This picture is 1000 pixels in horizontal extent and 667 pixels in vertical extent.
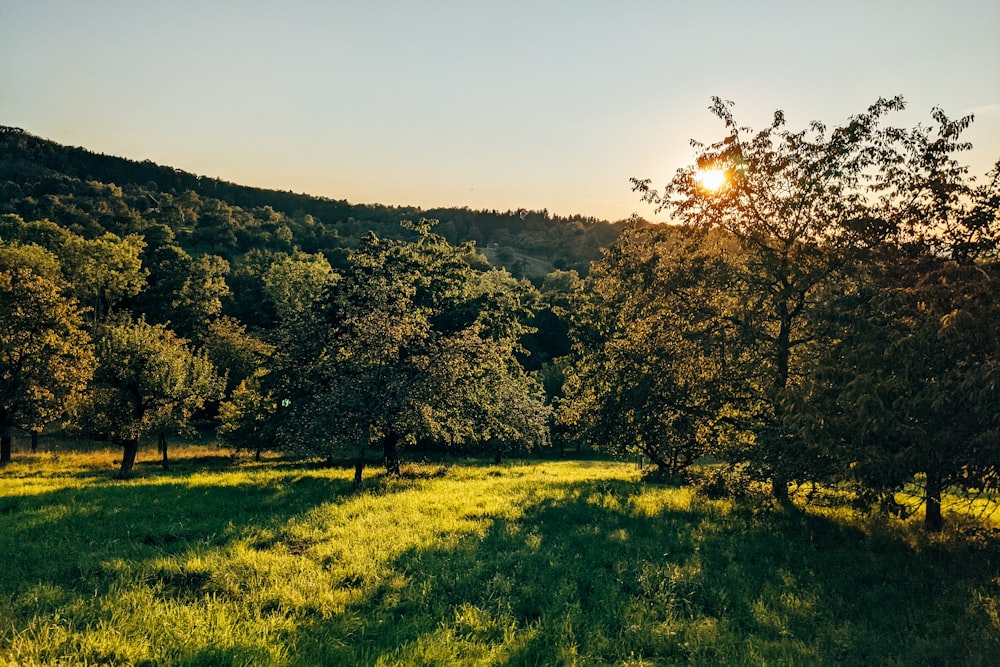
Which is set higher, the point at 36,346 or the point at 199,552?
the point at 36,346

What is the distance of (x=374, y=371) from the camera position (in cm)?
2133

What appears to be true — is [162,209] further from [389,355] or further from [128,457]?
[389,355]

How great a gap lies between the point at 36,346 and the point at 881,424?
139 feet

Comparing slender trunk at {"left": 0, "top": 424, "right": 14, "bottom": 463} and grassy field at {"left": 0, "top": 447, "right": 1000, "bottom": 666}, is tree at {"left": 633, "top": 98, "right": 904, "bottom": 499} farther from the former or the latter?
slender trunk at {"left": 0, "top": 424, "right": 14, "bottom": 463}

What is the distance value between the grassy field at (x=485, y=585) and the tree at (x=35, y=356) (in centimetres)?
1828

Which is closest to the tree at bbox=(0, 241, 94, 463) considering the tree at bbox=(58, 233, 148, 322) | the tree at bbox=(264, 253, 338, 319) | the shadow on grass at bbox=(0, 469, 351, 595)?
the shadow on grass at bbox=(0, 469, 351, 595)

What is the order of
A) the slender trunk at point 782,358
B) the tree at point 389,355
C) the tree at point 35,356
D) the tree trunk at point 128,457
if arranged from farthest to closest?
the tree at point 35,356 < the tree trunk at point 128,457 < the tree at point 389,355 < the slender trunk at point 782,358

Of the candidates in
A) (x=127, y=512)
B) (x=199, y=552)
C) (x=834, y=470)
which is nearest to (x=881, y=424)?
(x=834, y=470)

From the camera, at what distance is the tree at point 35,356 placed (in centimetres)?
3152

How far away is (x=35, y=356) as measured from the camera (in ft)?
106

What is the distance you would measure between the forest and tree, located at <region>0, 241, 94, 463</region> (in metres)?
0.18

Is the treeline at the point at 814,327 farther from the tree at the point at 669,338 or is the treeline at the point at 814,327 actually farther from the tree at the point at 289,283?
the tree at the point at 289,283

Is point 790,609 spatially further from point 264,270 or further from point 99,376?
point 264,270

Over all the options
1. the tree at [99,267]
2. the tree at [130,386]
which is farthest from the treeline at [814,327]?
the tree at [99,267]
